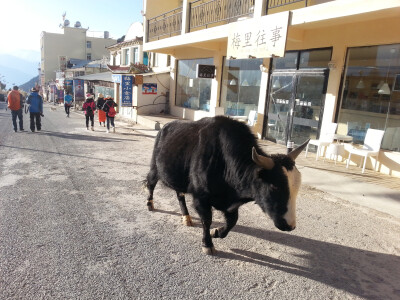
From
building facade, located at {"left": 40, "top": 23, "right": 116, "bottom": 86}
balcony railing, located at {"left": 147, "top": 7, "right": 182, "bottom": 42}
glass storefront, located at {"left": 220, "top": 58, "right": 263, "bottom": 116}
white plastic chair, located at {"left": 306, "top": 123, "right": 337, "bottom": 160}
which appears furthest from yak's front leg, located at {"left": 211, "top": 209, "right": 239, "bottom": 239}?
building facade, located at {"left": 40, "top": 23, "right": 116, "bottom": 86}

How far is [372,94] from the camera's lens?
734 cm

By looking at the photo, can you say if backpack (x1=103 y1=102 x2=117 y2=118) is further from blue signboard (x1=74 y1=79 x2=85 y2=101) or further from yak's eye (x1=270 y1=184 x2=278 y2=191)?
blue signboard (x1=74 y1=79 x2=85 y2=101)

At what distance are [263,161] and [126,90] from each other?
46.6 ft

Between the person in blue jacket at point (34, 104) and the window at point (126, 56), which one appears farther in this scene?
the window at point (126, 56)

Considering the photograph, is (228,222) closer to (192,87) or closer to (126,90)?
(192,87)

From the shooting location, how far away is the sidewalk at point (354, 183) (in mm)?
5186

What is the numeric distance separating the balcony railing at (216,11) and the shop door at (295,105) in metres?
3.52

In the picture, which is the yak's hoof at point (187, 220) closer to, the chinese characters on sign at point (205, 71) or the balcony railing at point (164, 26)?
the chinese characters on sign at point (205, 71)

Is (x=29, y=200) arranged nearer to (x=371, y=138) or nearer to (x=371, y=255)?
(x=371, y=255)

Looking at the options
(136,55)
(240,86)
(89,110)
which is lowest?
(89,110)

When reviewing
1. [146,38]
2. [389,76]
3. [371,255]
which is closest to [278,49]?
[389,76]

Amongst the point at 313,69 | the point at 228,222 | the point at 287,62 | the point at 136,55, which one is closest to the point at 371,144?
the point at 313,69

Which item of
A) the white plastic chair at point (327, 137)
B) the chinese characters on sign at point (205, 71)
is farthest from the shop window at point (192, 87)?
the white plastic chair at point (327, 137)

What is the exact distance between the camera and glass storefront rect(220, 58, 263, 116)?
35.8 feet
